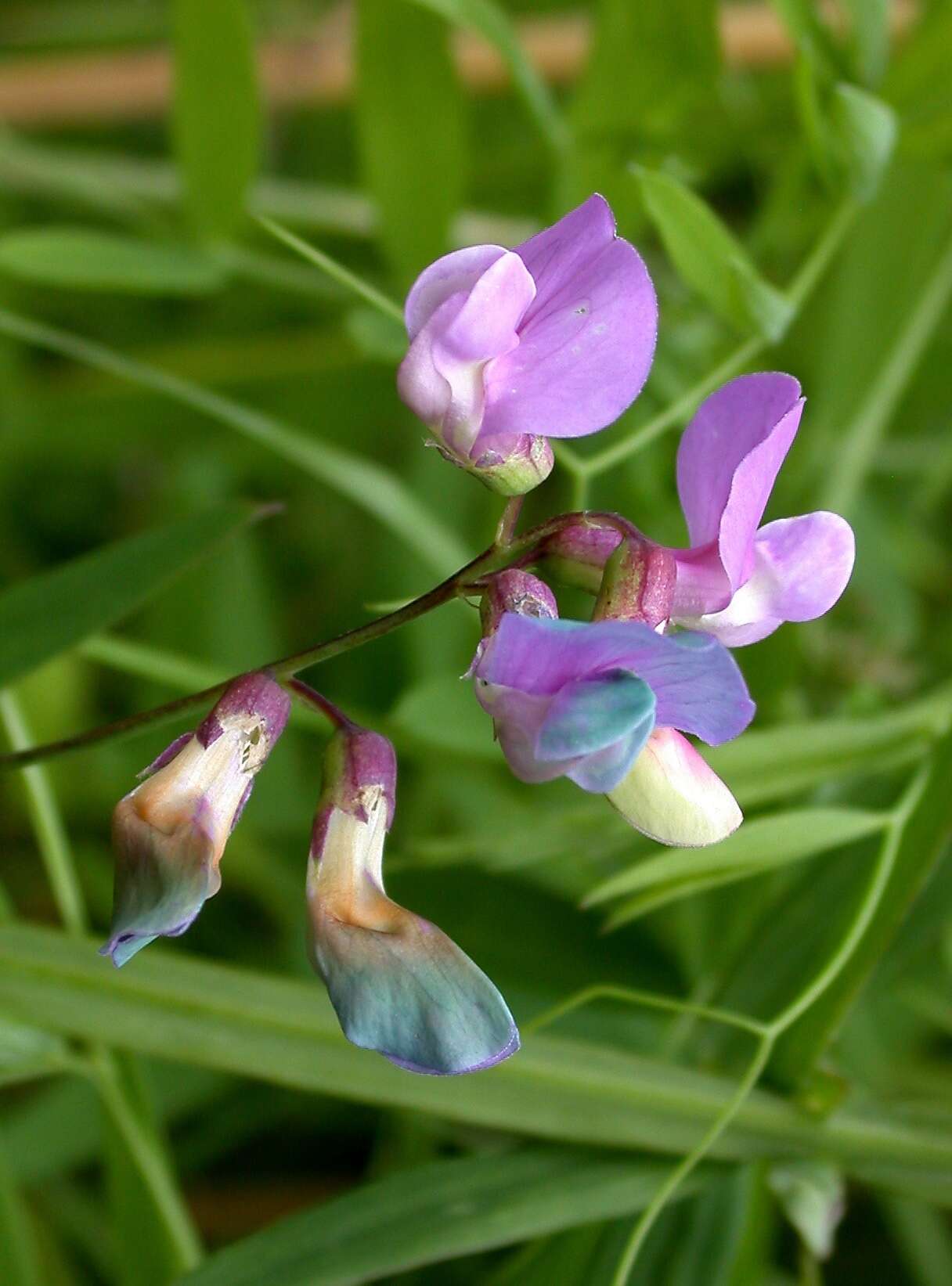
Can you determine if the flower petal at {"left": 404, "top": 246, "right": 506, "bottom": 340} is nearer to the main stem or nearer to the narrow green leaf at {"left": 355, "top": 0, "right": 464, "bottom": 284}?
the main stem

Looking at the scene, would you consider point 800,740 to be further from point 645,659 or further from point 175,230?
point 175,230

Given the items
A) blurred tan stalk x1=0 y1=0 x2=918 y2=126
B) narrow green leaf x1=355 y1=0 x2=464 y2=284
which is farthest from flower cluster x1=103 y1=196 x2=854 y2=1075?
blurred tan stalk x1=0 y1=0 x2=918 y2=126

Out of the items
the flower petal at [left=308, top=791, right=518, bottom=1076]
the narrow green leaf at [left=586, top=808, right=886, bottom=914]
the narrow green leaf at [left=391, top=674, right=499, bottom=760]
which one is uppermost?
the flower petal at [left=308, top=791, right=518, bottom=1076]

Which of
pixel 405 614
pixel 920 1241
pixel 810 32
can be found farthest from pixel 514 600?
pixel 920 1241

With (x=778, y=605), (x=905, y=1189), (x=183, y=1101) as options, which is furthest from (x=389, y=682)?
(x=778, y=605)

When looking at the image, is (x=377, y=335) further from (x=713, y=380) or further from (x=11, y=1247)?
(x=11, y=1247)
